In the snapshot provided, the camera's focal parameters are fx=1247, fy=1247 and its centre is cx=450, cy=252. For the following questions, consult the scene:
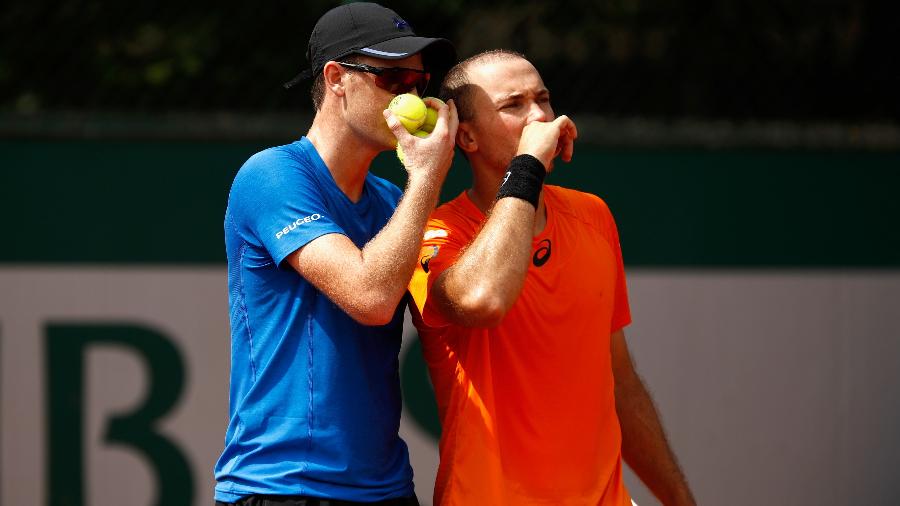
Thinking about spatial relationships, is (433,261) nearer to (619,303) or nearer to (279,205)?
(279,205)

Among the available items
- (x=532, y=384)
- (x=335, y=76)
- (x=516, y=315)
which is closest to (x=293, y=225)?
(x=335, y=76)

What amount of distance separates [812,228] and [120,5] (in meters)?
3.22

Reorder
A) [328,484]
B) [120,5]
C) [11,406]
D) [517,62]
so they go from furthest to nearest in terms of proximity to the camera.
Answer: [120,5] → [11,406] → [517,62] → [328,484]

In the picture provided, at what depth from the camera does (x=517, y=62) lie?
3.17 m

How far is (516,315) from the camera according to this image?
3004mm

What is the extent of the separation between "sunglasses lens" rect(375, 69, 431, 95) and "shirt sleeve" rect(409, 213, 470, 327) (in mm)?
346

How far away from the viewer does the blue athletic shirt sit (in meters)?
2.90

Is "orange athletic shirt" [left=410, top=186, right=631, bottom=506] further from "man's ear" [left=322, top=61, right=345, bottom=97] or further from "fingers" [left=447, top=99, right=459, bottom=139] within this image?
"man's ear" [left=322, top=61, right=345, bottom=97]

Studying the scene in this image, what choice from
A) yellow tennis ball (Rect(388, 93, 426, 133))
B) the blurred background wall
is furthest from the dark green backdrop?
yellow tennis ball (Rect(388, 93, 426, 133))

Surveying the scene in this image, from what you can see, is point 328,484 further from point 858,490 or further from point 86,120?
point 858,490

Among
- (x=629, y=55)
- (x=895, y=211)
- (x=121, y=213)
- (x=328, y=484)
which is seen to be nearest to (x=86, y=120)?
(x=121, y=213)

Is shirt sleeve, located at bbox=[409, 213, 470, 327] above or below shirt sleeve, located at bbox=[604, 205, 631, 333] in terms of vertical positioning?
above

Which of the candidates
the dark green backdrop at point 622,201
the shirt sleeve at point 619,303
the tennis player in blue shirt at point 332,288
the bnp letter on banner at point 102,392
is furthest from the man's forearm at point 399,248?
the bnp letter on banner at point 102,392

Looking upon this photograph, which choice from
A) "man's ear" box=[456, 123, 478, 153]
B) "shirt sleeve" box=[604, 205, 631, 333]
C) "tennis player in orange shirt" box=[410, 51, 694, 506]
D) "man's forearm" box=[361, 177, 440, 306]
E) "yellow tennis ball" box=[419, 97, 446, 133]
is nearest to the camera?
"man's forearm" box=[361, 177, 440, 306]
